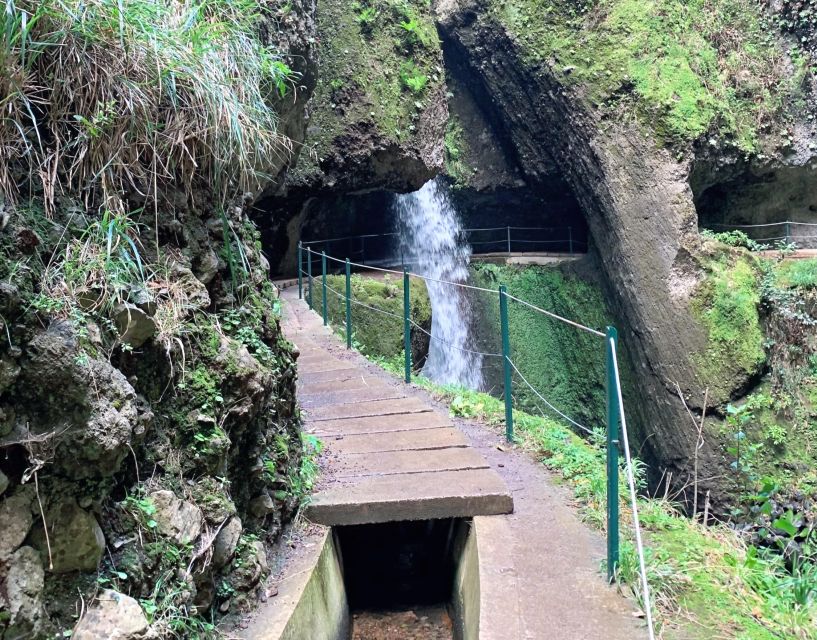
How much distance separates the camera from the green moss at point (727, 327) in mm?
9484

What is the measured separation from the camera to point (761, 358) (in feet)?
31.0

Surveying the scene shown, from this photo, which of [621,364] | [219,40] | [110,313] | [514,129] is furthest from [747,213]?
[110,313]

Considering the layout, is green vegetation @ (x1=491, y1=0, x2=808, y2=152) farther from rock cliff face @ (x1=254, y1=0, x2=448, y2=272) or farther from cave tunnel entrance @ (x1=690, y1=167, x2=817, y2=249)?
rock cliff face @ (x1=254, y1=0, x2=448, y2=272)

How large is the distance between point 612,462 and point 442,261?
1251 cm

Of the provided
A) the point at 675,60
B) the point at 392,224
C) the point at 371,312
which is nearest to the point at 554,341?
the point at 392,224

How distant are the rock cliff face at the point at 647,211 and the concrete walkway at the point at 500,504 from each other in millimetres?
6114

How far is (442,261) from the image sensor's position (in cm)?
1509

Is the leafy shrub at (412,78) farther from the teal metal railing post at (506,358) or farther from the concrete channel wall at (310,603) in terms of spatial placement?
the concrete channel wall at (310,603)

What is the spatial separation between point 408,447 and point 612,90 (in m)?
9.18

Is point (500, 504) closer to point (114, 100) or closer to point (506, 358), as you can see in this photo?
point (506, 358)

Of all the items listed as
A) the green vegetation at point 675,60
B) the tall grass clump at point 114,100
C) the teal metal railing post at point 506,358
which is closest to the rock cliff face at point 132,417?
the tall grass clump at point 114,100

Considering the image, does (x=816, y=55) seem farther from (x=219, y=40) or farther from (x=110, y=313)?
(x=110, y=313)

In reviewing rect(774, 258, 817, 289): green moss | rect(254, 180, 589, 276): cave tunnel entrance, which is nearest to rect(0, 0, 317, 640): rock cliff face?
rect(254, 180, 589, 276): cave tunnel entrance

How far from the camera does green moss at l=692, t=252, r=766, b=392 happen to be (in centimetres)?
948
